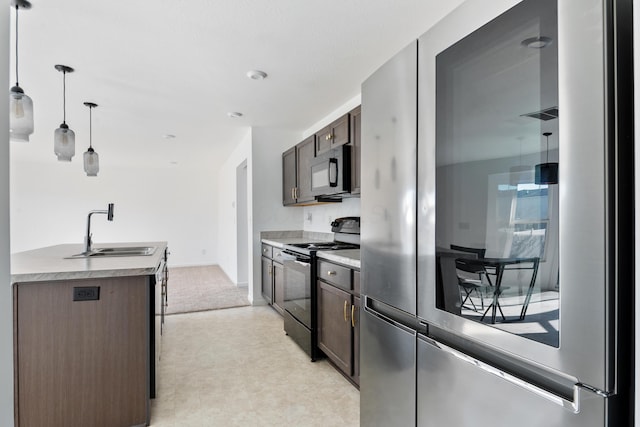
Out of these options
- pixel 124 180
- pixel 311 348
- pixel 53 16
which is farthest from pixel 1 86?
pixel 124 180

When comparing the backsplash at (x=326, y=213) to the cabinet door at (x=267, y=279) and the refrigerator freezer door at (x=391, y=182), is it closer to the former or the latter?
the cabinet door at (x=267, y=279)

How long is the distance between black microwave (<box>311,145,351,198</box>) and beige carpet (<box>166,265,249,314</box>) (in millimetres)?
2149

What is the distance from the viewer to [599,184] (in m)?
0.67

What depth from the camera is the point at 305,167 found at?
12.6 feet

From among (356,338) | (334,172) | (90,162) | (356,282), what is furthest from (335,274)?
(90,162)

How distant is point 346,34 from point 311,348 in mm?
2270

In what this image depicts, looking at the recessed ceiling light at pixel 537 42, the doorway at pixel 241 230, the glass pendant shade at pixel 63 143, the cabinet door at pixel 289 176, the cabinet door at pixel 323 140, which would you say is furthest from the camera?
the doorway at pixel 241 230

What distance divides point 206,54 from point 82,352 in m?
1.98

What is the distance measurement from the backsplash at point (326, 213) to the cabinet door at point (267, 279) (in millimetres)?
702

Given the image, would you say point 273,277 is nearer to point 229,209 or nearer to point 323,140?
point 323,140

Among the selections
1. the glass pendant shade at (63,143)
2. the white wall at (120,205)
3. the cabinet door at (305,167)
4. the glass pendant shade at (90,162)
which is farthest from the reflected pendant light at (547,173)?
the white wall at (120,205)

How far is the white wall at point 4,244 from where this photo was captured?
53 centimetres

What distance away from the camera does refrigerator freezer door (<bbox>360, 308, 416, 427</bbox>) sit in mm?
1188

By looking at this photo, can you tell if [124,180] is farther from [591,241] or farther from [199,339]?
[591,241]
